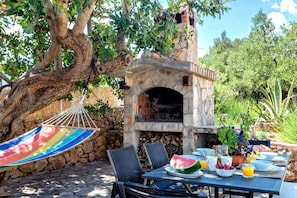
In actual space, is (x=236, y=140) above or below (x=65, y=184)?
above

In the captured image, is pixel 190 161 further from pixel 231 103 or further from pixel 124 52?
pixel 231 103

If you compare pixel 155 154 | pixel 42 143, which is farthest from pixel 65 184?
pixel 155 154

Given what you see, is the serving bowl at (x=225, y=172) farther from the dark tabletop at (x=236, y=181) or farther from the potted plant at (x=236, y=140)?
the potted plant at (x=236, y=140)

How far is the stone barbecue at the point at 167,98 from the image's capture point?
5609 millimetres

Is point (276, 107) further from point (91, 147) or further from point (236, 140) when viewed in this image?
point (236, 140)

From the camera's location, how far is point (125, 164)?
2967 millimetres

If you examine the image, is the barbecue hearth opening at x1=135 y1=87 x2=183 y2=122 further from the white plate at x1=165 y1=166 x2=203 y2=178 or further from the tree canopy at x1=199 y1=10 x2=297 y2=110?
the white plate at x1=165 y1=166 x2=203 y2=178

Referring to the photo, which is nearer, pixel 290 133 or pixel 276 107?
pixel 290 133

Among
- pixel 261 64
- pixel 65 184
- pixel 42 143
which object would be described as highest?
pixel 261 64

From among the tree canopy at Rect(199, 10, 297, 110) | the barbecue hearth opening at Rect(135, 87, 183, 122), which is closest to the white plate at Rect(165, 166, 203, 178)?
the barbecue hearth opening at Rect(135, 87, 183, 122)

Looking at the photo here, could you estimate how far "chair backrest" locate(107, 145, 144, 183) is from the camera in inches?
111

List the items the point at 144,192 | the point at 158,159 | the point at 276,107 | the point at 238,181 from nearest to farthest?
1. the point at 144,192
2. the point at 238,181
3. the point at 158,159
4. the point at 276,107

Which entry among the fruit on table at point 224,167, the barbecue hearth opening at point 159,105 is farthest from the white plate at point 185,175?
the barbecue hearth opening at point 159,105

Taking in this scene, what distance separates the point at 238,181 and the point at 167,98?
453 cm
